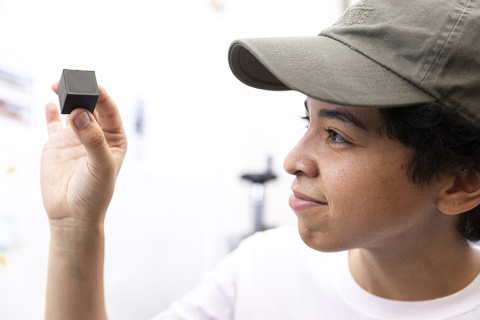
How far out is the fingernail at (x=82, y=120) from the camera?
598 mm

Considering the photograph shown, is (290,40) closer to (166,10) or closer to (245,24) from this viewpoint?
(166,10)

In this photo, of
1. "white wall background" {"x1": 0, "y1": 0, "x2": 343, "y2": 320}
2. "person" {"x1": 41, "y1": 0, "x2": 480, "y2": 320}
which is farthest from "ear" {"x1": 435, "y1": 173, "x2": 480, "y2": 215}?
"white wall background" {"x1": 0, "y1": 0, "x2": 343, "y2": 320}

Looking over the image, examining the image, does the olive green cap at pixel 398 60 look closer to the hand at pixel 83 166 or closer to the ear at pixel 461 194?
the ear at pixel 461 194

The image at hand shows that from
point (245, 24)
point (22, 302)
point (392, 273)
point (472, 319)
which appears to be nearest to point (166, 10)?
point (245, 24)

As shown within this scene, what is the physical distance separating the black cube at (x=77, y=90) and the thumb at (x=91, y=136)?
0.04 feet

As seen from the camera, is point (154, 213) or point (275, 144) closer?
point (154, 213)

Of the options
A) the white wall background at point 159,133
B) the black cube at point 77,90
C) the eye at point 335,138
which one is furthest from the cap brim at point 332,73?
the white wall background at point 159,133

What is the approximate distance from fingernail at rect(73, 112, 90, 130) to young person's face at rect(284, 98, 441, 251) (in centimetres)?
35

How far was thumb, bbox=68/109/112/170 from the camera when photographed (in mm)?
600

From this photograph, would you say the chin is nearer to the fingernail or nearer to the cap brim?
the cap brim

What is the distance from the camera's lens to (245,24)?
82.4 inches

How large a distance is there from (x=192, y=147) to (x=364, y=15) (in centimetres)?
114

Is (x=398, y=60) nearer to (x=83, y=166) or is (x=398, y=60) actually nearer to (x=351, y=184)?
(x=351, y=184)

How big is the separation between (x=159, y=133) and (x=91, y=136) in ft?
2.92
